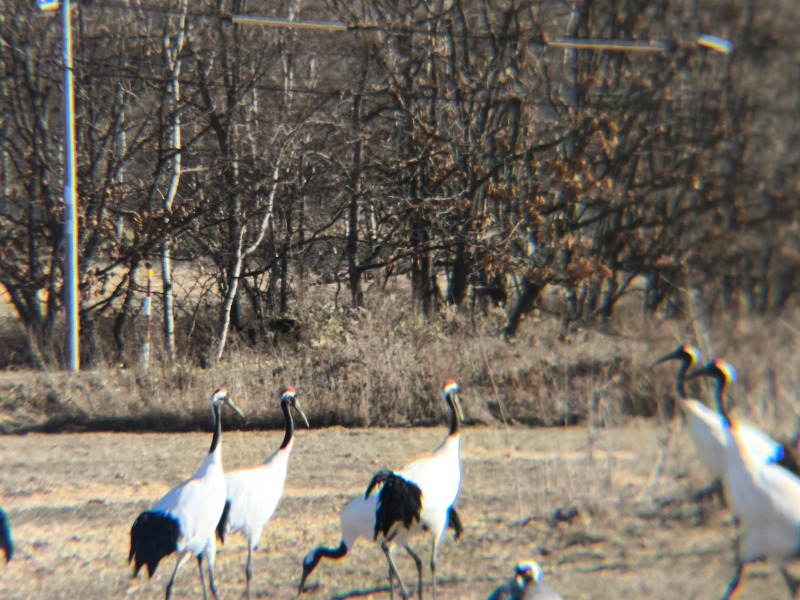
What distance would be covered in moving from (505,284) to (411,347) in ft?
13.2

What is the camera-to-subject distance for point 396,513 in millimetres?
6035

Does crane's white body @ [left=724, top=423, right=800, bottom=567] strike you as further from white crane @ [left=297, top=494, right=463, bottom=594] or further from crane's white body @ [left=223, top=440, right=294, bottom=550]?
crane's white body @ [left=223, top=440, right=294, bottom=550]

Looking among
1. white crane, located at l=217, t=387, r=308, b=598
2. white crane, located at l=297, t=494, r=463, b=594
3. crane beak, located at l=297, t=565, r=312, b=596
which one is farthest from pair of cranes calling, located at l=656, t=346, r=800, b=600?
white crane, located at l=217, t=387, r=308, b=598

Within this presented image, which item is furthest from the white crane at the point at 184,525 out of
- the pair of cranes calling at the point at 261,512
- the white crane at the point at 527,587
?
the white crane at the point at 527,587

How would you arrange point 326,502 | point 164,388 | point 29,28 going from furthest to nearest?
point 29,28
point 164,388
point 326,502

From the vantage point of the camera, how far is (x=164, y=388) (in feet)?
41.2

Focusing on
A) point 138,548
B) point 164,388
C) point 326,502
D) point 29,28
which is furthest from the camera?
point 29,28

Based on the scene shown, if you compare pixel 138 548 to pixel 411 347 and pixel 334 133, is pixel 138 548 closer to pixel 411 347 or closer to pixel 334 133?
pixel 411 347

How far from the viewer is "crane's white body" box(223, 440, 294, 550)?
21.5 ft

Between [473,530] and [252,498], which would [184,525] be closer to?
[252,498]

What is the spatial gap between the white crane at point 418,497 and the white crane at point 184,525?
1.01 m

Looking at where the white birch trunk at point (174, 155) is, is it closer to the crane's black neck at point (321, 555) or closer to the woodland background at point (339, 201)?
the woodland background at point (339, 201)

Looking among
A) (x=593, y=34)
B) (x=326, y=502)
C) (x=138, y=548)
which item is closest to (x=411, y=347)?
(x=326, y=502)

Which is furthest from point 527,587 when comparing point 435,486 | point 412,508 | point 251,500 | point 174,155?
point 174,155
